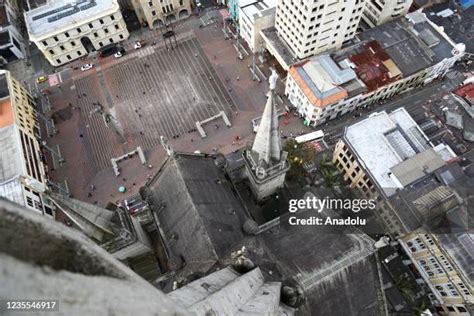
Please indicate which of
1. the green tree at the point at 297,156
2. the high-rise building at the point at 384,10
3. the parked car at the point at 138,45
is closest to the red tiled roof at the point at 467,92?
the high-rise building at the point at 384,10

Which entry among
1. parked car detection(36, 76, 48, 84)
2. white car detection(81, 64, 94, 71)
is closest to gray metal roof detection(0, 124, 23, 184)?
parked car detection(36, 76, 48, 84)

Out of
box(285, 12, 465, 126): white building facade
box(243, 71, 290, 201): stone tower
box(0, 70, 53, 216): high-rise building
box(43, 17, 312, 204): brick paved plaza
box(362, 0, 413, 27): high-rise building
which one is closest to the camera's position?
box(243, 71, 290, 201): stone tower

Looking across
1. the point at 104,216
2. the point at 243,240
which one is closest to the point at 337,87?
the point at 243,240

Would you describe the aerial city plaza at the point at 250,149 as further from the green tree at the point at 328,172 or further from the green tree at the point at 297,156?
the green tree at the point at 297,156

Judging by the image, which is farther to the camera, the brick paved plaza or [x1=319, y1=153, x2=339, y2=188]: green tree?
the brick paved plaza

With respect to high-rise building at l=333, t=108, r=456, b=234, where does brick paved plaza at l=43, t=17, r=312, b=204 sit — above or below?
above

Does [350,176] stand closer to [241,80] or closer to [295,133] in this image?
[295,133]

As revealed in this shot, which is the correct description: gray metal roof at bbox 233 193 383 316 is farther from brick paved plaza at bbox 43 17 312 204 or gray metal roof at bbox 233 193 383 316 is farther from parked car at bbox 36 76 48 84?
parked car at bbox 36 76 48 84
